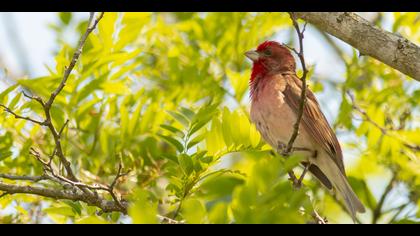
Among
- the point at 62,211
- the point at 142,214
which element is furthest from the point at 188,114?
the point at 142,214

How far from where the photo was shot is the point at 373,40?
512 centimetres

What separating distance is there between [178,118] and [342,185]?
1.99 meters

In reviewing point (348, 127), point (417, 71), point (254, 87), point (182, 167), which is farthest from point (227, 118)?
point (348, 127)

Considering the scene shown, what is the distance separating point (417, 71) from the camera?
16.4 feet

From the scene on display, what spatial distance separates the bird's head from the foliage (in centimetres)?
24

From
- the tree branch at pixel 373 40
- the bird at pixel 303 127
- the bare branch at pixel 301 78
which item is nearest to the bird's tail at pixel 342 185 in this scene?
the bird at pixel 303 127

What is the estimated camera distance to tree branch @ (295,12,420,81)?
5027 millimetres

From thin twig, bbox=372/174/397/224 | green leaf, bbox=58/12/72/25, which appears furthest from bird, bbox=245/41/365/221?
green leaf, bbox=58/12/72/25

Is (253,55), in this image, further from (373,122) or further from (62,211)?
(62,211)

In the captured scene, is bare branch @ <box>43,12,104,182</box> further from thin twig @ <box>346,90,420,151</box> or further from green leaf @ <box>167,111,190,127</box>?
thin twig @ <box>346,90,420,151</box>

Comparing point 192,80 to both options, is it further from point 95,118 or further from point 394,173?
point 394,173
